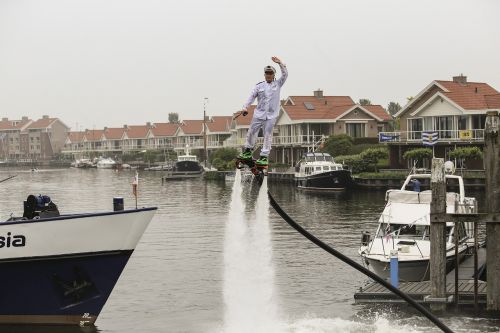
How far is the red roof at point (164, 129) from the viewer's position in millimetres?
175500

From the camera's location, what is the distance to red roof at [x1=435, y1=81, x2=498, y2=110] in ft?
247

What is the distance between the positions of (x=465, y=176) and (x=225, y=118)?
291 feet

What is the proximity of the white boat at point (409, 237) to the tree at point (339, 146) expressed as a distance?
61.6 metres

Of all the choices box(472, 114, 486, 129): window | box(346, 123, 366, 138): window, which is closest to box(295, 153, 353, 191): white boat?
box(472, 114, 486, 129): window

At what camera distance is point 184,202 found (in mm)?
66188

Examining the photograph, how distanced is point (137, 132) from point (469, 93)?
406 feet

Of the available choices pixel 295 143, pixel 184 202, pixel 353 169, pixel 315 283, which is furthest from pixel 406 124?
pixel 315 283

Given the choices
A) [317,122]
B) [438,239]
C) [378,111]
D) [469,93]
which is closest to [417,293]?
[438,239]

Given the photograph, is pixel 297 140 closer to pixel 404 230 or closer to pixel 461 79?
pixel 461 79

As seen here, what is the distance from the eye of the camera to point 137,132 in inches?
7485

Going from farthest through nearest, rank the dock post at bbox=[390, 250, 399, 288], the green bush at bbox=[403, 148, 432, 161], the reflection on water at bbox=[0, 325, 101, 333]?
the green bush at bbox=[403, 148, 432, 161] → the dock post at bbox=[390, 250, 399, 288] → the reflection on water at bbox=[0, 325, 101, 333]

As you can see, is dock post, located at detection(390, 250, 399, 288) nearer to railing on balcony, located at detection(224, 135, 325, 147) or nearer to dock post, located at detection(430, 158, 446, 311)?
dock post, located at detection(430, 158, 446, 311)

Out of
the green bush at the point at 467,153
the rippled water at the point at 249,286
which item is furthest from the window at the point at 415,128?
the rippled water at the point at 249,286

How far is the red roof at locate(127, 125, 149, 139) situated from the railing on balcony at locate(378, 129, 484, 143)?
376 ft
